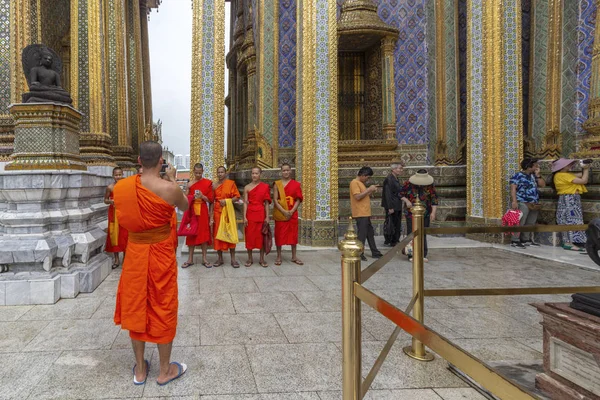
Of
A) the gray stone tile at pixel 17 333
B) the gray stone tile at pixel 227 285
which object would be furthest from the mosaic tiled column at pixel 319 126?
the gray stone tile at pixel 17 333

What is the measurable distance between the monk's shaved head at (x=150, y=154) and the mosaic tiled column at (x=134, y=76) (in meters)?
12.7

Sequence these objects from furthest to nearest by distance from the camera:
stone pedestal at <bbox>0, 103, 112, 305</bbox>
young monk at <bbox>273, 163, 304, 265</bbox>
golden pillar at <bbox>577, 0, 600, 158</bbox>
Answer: golden pillar at <bbox>577, 0, 600, 158</bbox> → young monk at <bbox>273, 163, 304, 265</bbox> → stone pedestal at <bbox>0, 103, 112, 305</bbox>

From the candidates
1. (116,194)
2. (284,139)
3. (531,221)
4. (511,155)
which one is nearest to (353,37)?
(284,139)

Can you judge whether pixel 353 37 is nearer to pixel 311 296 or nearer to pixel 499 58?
pixel 499 58

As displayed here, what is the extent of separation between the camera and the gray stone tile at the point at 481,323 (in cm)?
336

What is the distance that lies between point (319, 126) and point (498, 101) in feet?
13.1

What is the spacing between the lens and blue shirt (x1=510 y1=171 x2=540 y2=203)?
7551mm

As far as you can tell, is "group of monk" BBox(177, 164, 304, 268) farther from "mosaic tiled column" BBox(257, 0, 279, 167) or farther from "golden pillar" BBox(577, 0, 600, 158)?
"golden pillar" BBox(577, 0, 600, 158)

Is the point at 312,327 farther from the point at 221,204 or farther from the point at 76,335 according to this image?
the point at 221,204

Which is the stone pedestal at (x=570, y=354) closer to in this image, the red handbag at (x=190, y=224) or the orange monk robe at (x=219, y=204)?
the orange monk robe at (x=219, y=204)

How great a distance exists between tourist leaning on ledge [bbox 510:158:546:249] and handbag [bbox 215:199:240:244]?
546cm

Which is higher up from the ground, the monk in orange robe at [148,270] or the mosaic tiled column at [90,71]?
the mosaic tiled column at [90,71]

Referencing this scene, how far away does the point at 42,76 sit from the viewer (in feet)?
17.4

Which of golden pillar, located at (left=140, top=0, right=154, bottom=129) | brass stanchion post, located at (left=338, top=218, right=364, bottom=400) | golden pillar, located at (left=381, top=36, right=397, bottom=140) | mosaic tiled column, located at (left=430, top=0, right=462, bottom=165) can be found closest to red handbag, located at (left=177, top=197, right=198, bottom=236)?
brass stanchion post, located at (left=338, top=218, right=364, bottom=400)
